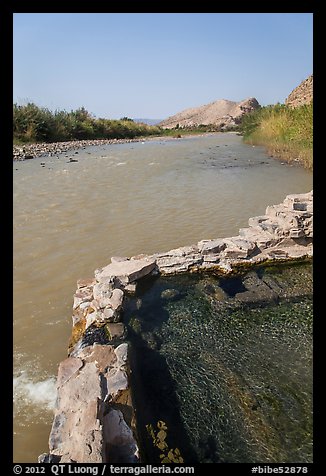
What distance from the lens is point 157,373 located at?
3393 millimetres

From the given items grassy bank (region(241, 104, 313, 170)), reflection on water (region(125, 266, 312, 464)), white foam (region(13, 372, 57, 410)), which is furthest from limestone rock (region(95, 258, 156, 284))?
grassy bank (region(241, 104, 313, 170))

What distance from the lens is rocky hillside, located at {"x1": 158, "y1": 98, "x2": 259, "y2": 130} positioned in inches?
2258

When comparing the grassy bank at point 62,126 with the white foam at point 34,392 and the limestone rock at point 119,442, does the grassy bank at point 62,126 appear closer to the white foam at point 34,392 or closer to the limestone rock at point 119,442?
the white foam at point 34,392

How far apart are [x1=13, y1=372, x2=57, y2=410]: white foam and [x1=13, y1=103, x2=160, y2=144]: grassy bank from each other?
2033 cm

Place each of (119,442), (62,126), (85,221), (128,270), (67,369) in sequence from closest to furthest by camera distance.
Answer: (119,442) < (67,369) < (128,270) < (85,221) < (62,126)

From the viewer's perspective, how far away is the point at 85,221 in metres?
8.02

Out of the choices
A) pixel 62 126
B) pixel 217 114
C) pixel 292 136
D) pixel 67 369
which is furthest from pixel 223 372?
pixel 217 114

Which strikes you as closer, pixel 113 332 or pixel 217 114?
pixel 113 332

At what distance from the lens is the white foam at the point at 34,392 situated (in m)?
3.17

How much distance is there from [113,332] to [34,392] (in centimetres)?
102

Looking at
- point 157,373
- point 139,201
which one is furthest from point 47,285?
point 139,201

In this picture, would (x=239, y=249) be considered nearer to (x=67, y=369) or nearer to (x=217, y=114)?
(x=67, y=369)
